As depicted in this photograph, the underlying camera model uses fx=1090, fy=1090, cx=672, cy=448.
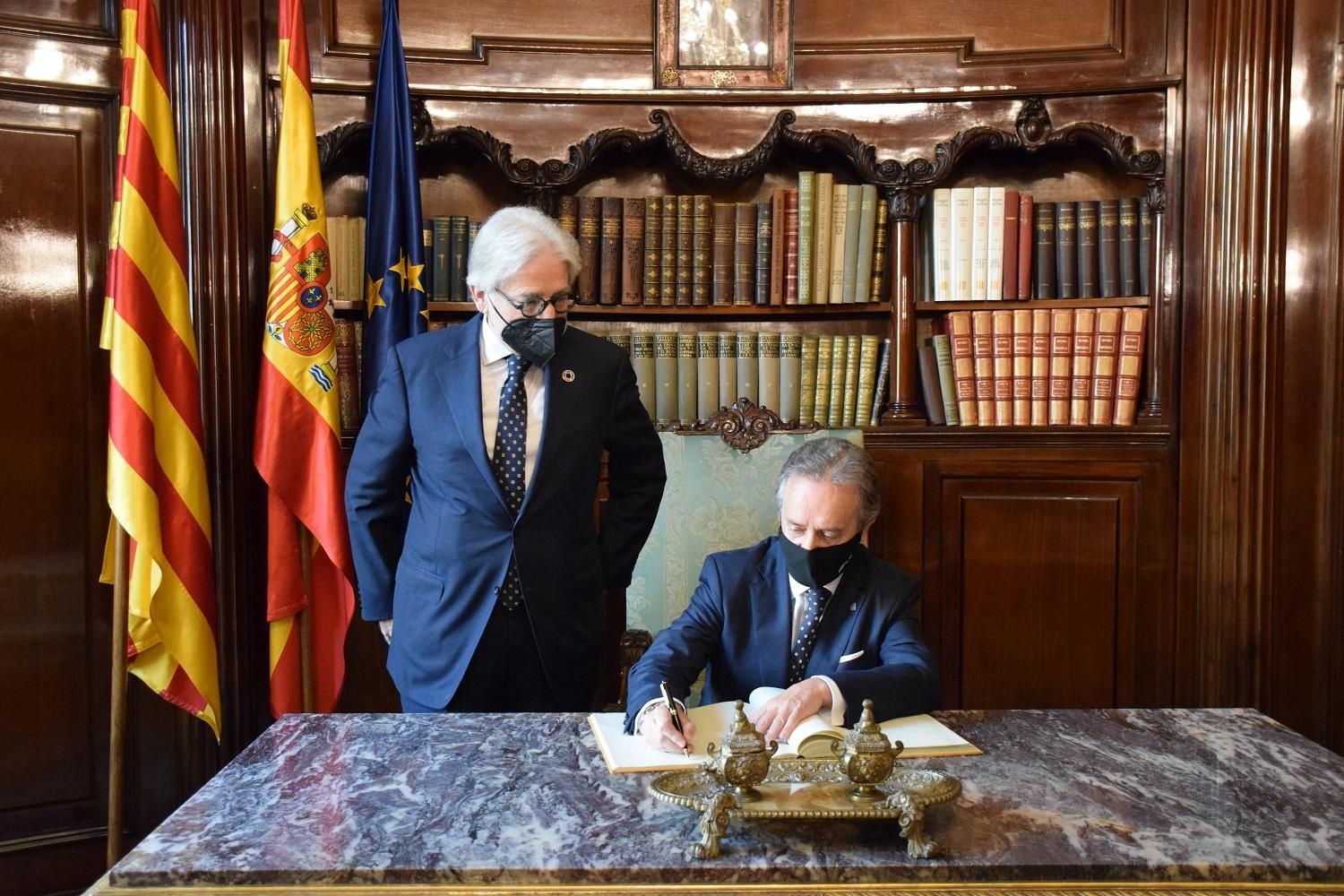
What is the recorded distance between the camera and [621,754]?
1461 millimetres

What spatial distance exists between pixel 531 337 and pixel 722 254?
1158mm

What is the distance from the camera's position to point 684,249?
314cm

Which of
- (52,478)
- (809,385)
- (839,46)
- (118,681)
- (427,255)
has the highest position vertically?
(839,46)

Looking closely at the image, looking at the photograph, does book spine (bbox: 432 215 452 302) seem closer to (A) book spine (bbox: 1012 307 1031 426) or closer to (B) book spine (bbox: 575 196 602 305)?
(B) book spine (bbox: 575 196 602 305)

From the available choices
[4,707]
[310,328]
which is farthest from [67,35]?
[4,707]

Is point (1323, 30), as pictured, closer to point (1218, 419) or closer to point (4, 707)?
point (1218, 419)

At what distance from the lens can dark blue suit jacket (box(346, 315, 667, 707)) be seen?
2.11m

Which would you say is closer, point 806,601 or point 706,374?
point 806,601

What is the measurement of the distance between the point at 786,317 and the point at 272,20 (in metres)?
1.66

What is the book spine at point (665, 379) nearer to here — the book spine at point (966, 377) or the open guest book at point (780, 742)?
the book spine at point (966, 377)

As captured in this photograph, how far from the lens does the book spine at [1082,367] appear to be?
3041mm

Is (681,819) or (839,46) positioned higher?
(839,46)

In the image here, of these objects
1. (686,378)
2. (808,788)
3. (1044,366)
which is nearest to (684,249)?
(686,378)

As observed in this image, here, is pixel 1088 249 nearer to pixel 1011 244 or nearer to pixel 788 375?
pixel 1011 244
